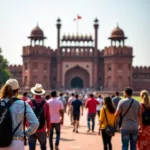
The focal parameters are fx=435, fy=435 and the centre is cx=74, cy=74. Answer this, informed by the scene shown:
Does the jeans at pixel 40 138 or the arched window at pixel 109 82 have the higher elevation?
the arched window at pixel 109 82

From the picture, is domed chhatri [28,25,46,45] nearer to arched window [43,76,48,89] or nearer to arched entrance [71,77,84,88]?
arched window [43,76,48,89]

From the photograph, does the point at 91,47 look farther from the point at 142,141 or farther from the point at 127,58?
the point at 142,141

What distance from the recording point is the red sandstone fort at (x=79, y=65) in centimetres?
5568

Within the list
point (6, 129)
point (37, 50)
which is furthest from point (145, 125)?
point (37, 50)

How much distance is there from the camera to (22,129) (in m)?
4.36

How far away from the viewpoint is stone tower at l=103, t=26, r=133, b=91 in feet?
180

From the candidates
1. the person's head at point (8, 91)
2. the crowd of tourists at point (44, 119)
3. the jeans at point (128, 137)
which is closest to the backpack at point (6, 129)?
the crowd of tourists at point (44, 119)

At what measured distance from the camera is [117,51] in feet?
185

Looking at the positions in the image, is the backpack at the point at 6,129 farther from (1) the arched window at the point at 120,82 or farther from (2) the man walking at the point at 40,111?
(1) the arched window at the point at 120,82

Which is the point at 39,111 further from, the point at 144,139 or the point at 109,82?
the point at 109,82

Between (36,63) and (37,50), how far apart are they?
1.90m

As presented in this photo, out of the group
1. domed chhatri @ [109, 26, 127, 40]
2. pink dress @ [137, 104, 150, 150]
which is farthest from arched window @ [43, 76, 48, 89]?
pink dress @ [137, 104, 150, 150]

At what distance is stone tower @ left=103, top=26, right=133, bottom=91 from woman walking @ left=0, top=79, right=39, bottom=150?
49.8 metres

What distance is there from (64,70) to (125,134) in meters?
49.6
